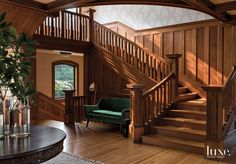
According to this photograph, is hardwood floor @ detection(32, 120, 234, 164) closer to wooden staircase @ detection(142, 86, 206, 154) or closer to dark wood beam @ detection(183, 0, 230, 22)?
wooden staircase @ detection(142, 86, 206, 154)

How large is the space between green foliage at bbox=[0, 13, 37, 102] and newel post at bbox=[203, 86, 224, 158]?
3.01 meters

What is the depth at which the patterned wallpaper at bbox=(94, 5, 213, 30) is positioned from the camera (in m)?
6.93

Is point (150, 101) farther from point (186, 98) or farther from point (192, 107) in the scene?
point (186, 98)

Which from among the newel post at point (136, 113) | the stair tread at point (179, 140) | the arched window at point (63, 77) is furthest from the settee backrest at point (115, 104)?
the arched window at point (63, 77)

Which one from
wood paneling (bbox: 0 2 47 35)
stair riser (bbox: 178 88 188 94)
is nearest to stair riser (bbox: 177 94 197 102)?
stair riser (bbox: 178 88 188 94)

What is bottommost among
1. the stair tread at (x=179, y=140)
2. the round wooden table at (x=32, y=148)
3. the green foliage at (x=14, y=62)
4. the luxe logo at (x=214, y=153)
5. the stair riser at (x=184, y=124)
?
the luxe logo at (x=214, y=153)

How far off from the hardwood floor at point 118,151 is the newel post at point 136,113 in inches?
8.2

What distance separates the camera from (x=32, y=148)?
1.71 metres

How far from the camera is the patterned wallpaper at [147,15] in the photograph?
6.93 m

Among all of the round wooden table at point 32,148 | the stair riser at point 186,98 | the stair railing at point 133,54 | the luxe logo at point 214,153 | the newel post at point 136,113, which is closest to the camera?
the round wooden table at point 32,148

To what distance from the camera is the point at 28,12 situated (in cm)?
425

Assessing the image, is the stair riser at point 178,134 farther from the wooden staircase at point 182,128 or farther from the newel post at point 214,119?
the newel post at point 214,119

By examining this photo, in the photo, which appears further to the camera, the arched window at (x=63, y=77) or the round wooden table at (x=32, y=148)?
the arched window at (x=63, y=77)

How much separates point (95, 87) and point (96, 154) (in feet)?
11.8
